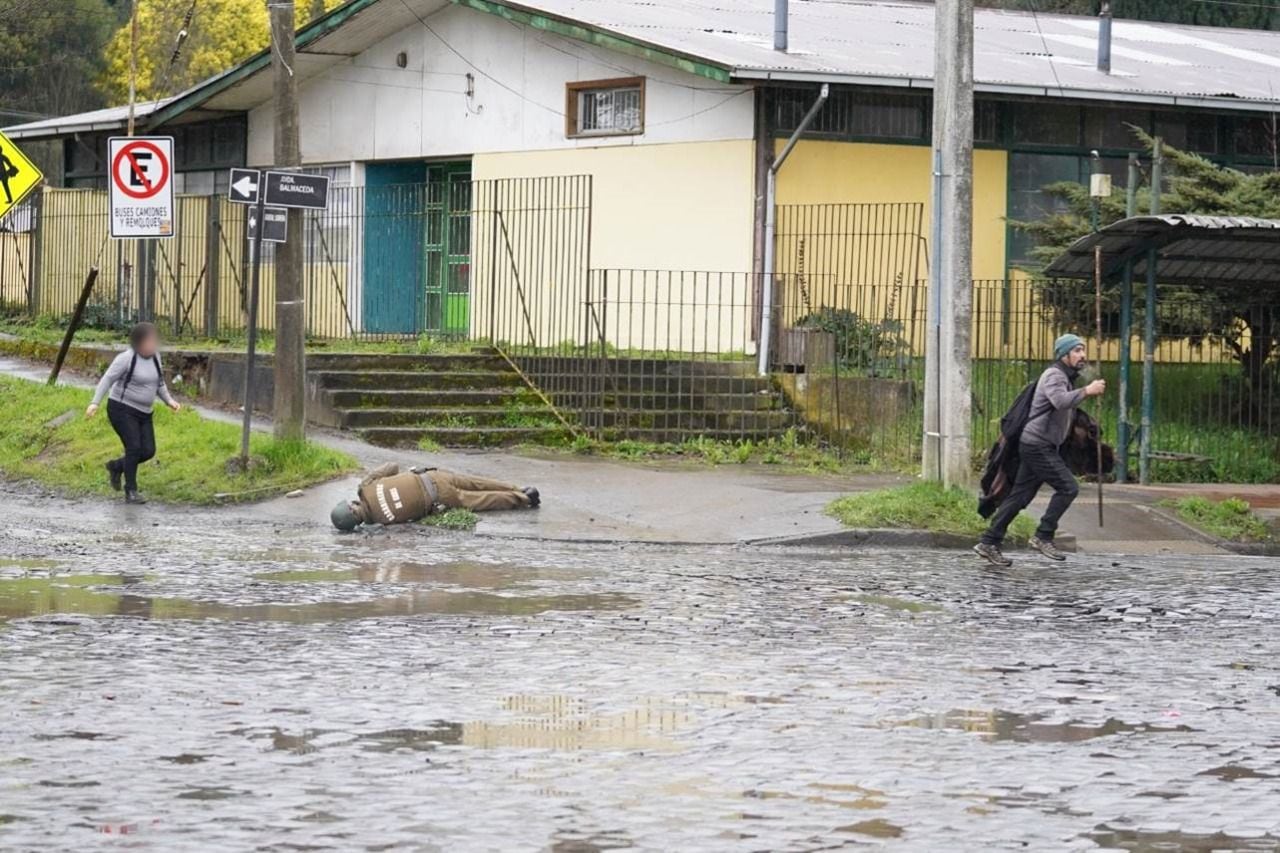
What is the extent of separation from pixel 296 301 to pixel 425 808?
12.0 metres

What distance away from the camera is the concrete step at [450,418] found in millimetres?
20734

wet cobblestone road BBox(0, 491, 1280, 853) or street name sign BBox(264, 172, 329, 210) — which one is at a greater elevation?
street name sign BBox(264, 172, 329, 210)

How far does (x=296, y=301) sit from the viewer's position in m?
18.0

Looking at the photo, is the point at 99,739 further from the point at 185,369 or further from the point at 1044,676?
the point at 185,369

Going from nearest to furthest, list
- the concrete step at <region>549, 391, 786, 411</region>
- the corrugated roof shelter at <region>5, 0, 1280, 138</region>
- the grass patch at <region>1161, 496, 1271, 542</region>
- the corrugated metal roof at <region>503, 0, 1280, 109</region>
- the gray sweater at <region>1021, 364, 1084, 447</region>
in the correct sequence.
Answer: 1. the gray sweater at <region>1021, 364, 1084, 447</region>
2. the grass patch at <region>1161, 496, 1271, 542</region>
3. the concrete step at <region>549, 391, 786, 411</region>
4. the corrugated roof shelter at <region>5, 0, 1280, 138</region>
5. the corrugated metal roof at <region>503, 0, 1280, 109</region>

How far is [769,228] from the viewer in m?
23.2

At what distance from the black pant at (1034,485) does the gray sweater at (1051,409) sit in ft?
0.24

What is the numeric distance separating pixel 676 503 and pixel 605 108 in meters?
9.37

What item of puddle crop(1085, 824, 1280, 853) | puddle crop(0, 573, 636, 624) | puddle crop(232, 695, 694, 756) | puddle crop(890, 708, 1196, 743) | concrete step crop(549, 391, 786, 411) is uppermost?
concrete step crop(549, 391, 786, 411)

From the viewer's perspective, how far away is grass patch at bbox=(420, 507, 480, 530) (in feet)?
52.9

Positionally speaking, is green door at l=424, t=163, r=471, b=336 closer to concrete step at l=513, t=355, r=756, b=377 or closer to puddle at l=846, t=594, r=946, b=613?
concrete step at l=513, t=355, r=756, b=377

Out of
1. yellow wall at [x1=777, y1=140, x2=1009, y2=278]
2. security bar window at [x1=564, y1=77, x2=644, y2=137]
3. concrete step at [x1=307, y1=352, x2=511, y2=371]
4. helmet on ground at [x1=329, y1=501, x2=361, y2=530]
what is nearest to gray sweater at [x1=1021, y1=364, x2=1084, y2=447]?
helmet on ground at [x1=329, y1=501, x2=361, y2=530]

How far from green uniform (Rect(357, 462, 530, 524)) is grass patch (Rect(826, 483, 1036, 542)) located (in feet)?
9.04

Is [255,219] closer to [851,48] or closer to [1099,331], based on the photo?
[1099,331]
